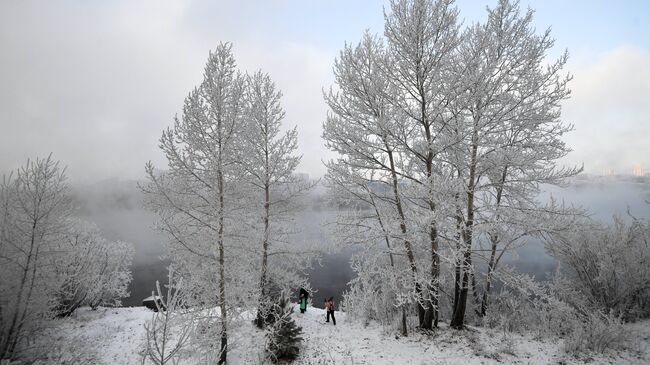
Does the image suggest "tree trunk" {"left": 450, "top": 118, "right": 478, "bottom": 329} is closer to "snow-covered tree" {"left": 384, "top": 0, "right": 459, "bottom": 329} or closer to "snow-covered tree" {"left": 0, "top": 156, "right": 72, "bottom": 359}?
"snow-covered tree" {"left": 384, "top": 0, "right": 459, "bottom": 329}

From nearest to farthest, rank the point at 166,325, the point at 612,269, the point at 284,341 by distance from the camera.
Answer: the point at 166,325 < the point at 284,341 < the point at 612,269

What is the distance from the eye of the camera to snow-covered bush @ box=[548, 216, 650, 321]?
10578mm

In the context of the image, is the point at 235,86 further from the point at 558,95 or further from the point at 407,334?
the point at 407,334

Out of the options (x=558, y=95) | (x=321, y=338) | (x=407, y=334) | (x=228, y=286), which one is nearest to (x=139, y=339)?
(x=228, y=286)

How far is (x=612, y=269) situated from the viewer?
35.6ft

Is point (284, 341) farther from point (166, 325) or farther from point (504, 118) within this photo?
point (504, 118)

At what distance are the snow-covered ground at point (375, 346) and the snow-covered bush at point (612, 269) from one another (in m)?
1.52

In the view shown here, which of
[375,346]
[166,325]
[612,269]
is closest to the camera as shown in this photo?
[166,325]

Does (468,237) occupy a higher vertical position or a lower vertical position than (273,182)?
lower

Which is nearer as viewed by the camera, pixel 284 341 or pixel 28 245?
pixel 28 245

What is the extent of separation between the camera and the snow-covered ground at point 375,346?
704 cm

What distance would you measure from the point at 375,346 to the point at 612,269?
10.2 metres

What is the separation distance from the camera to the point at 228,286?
783cm

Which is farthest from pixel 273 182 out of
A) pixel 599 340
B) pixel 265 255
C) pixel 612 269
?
pixel 612 269
